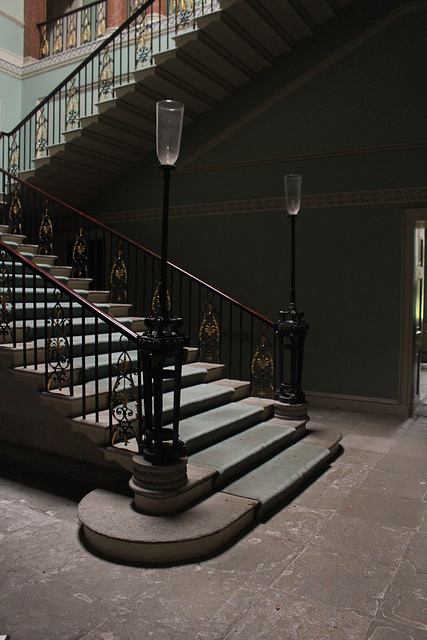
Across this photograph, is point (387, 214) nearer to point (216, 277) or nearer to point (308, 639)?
point (216, 277)

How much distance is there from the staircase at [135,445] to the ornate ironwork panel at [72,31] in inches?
248

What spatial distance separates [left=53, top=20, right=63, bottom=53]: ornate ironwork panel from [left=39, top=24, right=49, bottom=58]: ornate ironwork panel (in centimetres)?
19

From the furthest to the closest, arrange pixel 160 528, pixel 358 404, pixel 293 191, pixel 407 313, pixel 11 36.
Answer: pixel 11 36 < pixel 358 404 < pixel 407 313 < pixel 293 191 < pixel 160 528

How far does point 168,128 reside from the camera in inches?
116

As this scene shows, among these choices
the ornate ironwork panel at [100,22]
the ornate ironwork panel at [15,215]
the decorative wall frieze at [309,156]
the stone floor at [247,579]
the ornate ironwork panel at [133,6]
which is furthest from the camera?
the ornate ironwork panel at [100,22]

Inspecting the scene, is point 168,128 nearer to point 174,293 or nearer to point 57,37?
point 174,293

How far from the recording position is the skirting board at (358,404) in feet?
19.6

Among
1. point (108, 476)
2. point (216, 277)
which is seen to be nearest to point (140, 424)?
point (108, 476)

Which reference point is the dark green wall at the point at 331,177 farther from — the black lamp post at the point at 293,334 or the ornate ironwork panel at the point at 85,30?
the ornate ironwork panel at the point at 85,30

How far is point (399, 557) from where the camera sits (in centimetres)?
278

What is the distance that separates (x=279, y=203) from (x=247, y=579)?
16.5ft

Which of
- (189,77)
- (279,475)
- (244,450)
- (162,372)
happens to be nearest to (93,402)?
(162,372)

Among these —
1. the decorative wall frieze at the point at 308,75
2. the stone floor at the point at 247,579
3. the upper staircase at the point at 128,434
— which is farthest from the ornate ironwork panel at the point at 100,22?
the stone floor at the point at 247,579

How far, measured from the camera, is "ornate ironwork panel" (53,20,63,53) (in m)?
9.50
